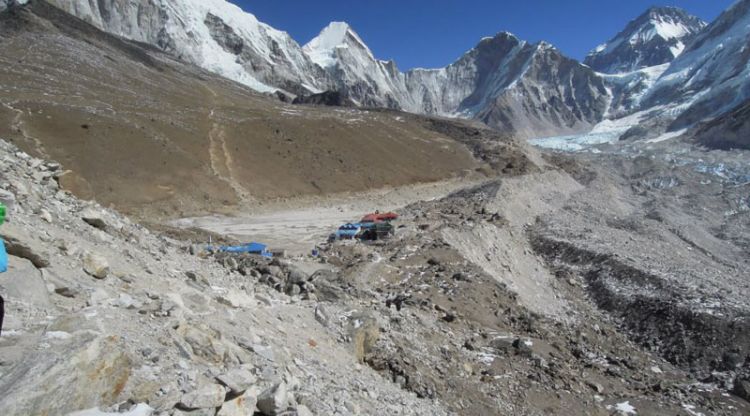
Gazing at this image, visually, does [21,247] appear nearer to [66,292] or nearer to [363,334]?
[66,292]

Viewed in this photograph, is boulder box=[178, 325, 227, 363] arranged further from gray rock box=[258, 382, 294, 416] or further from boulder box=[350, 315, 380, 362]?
boulder box=[350, 315, 380, 362]

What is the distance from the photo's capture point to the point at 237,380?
25.4 ft

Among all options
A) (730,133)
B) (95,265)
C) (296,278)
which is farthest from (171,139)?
(730,133)

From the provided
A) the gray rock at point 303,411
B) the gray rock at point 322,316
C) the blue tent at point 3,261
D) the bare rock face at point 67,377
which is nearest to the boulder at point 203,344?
the gray rock at point 303,411

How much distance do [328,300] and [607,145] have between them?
16804 centimetres

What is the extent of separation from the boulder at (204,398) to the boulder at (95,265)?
14.2 ft

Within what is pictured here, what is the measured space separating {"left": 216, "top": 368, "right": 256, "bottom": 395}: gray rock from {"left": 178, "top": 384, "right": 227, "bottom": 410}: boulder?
11.0 inches

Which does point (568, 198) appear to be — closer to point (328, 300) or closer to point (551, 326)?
point (551, 326)

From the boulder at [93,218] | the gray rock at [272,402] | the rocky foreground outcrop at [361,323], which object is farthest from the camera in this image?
the boulder at [93,218]

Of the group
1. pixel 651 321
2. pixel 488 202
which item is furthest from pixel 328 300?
pixel 488 202

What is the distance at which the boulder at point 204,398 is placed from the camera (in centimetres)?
671

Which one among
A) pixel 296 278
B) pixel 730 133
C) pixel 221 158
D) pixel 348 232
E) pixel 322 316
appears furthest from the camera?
pixel 730 133

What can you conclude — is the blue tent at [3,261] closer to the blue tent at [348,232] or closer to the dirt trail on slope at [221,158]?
the blue tent at [348,232]

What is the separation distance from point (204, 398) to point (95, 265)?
15.6ft
